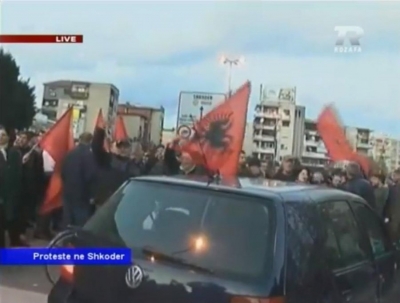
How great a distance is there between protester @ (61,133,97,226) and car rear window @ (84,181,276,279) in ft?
A: 0.60

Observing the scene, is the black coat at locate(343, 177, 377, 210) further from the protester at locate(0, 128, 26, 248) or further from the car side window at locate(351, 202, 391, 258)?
the protester at locate(0, 128, 26, 248)

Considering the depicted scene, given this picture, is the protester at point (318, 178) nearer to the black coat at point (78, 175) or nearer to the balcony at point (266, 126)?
the balcony at point (266, 126)

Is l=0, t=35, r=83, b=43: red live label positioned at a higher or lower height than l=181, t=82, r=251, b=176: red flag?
higher

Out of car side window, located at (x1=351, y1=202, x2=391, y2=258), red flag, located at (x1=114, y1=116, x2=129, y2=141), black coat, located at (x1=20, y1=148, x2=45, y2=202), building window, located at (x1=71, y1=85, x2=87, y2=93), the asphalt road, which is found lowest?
the asphalt road

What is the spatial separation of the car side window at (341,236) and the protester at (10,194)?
1484 millimetres

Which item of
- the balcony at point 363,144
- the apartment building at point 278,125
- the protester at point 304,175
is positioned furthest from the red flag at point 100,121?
the balcony at point 363,144

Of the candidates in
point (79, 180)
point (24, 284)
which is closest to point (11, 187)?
point (79, 180)

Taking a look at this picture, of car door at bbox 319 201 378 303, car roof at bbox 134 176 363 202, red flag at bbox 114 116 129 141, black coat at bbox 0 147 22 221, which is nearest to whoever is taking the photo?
car roof at bbox 134 176 363 202

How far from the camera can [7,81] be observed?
350 cm

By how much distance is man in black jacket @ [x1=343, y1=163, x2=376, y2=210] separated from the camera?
3.27 meters

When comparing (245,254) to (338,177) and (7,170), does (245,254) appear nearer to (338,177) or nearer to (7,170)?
(338,177)

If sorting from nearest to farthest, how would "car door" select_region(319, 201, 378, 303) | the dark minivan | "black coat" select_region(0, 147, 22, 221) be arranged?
the dark minivan
"car door" select_region(319, 201, 378, 303)
"black coat" select_region(0, 147, 22, 221)

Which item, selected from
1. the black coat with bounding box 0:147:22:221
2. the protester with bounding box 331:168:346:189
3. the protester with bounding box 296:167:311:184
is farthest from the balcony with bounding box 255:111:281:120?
the black coat with bounding box 0:147:22:221

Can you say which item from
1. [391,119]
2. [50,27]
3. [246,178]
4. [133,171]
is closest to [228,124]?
[246,178]
